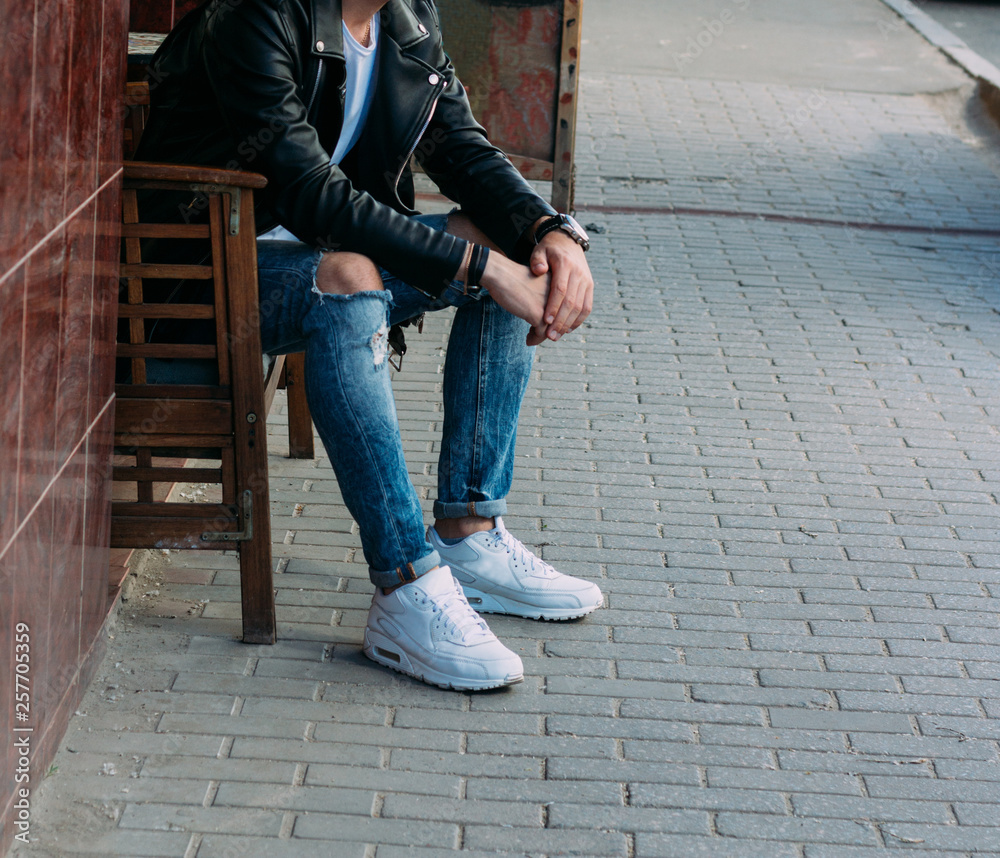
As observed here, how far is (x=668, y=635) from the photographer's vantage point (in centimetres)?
276

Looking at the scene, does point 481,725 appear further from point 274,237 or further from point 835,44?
point 835,44

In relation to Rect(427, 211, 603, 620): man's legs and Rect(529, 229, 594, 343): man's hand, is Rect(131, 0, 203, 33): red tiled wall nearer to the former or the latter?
Rect(427, 211, 603, 620): man's legs

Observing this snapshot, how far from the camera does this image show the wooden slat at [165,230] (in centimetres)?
232

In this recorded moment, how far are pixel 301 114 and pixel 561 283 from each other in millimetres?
677

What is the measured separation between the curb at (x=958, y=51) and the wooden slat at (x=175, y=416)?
26.7 ft

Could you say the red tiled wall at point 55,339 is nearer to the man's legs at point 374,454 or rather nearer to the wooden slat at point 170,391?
the wooden slat at point 170,391

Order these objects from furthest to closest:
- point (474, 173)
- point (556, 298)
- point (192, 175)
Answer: point (474, 173), point (556, 298), point (192, 175)

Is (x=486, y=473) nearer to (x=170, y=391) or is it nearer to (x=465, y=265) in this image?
(x=465, y=265)

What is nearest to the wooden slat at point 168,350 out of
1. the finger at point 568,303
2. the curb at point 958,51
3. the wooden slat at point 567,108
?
the finger at point 568,303

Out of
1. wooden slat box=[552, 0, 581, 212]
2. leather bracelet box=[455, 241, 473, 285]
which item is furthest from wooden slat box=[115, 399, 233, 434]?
wooden slat box=[552, 0, 581, 212]

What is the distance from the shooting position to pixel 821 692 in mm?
2562

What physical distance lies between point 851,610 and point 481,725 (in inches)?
42.3

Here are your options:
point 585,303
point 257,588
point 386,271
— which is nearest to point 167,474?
point 257,588

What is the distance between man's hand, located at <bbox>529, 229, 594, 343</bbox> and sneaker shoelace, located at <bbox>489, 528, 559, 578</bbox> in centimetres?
50
